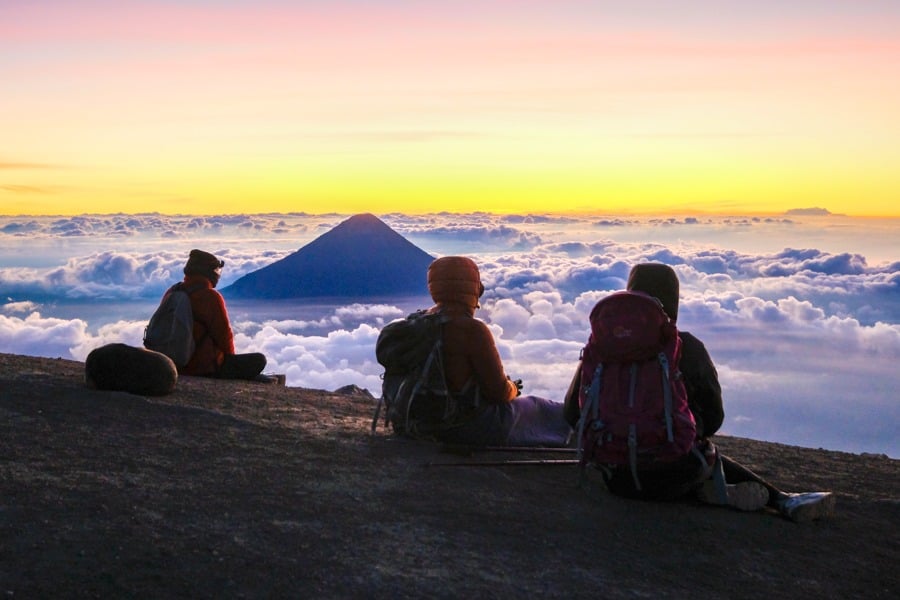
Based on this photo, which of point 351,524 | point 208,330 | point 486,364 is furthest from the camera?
point 208,330

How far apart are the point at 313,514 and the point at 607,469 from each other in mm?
1963

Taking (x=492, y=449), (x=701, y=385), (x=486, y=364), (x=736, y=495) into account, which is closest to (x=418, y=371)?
(x=486, y=364)

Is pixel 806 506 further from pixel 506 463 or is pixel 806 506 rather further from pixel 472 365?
pixel 472 365

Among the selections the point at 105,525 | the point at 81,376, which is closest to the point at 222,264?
the point at 81,376

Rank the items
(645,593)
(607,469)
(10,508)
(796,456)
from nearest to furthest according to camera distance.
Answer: (645,593), (10,508), (607,469), (796,456)

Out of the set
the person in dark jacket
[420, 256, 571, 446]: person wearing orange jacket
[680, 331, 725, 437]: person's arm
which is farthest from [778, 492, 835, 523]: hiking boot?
[420, 256, 571, 446]: person wearing orange jacket

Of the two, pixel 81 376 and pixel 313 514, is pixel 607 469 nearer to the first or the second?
pixel 313 514

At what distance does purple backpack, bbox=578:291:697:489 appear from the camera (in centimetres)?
643

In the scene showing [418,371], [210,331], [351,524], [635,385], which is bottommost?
[351,524]

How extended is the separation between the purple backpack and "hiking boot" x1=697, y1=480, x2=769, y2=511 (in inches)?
22.8

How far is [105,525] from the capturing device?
5777 mm

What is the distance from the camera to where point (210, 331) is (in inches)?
471

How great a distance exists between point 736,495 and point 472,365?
218cm

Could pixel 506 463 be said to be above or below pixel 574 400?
below
